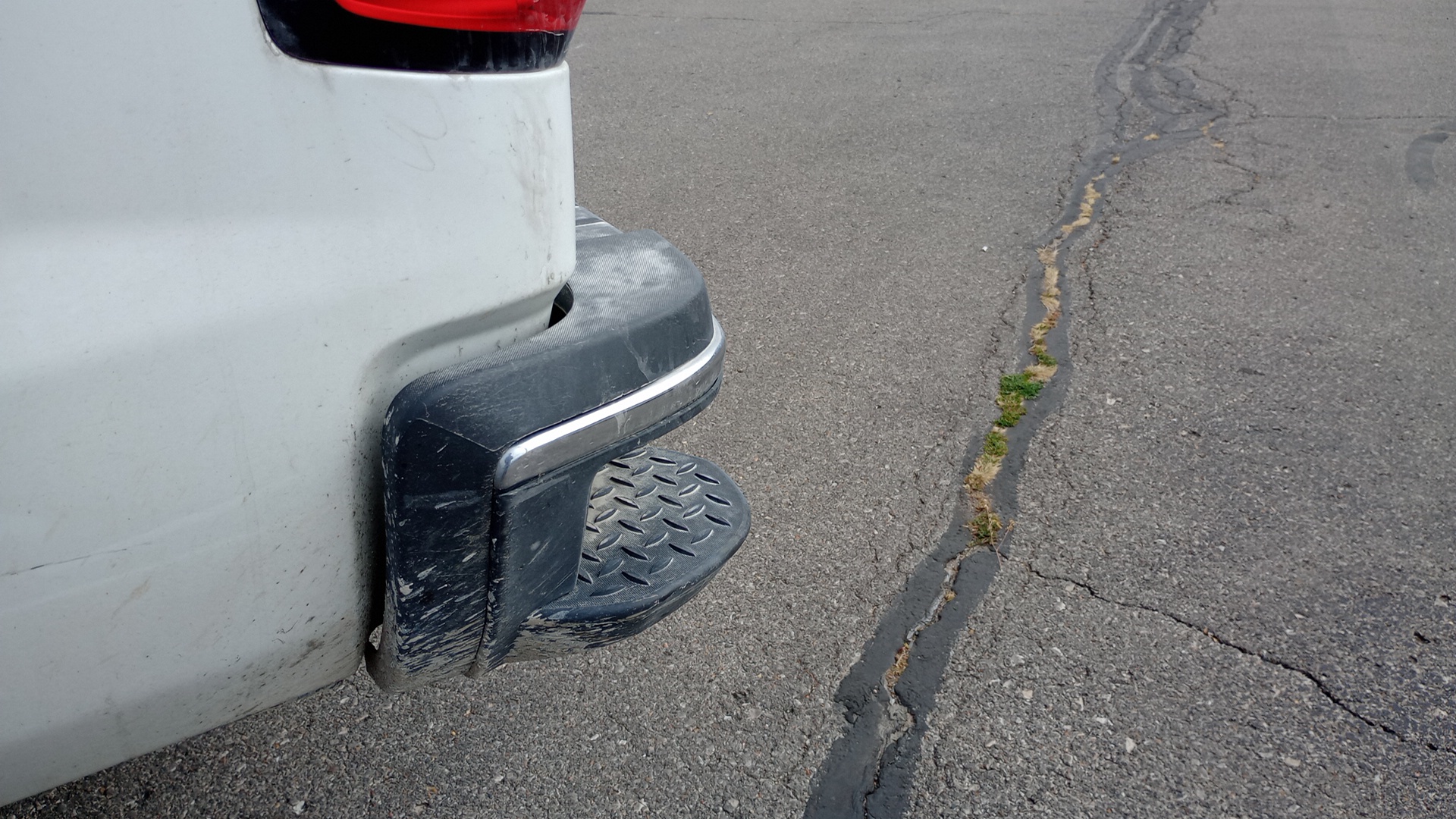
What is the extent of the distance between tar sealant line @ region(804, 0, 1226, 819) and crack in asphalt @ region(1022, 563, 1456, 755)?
0.66ft

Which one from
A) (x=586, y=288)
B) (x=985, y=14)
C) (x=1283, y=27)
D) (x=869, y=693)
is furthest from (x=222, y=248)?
(x=1283, y=27)

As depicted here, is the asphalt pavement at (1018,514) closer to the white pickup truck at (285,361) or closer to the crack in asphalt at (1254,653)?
the crack in asphalt at (1254,653)

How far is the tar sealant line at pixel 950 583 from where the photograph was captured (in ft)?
6.99

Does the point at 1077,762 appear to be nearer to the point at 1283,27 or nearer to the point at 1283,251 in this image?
the point at 1283,251

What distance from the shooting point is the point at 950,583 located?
104 inches

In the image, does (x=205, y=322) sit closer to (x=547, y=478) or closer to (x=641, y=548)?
(x=547, y=478)

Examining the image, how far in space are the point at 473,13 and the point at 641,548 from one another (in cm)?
87

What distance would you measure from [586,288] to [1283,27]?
27.0ft

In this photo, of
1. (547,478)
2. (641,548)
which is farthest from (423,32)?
(641,548)

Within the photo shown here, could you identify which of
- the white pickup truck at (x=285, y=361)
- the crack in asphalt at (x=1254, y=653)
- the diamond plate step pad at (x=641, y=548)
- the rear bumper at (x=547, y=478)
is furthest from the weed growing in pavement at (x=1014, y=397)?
the white pickup truck at (x=285, y=361)

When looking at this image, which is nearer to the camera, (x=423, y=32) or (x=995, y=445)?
(x=423, y=32)

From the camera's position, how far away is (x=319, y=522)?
1.30m

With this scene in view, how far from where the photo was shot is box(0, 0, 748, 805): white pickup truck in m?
1.03

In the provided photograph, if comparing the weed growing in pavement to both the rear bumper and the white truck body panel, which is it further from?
the white truck body panel
